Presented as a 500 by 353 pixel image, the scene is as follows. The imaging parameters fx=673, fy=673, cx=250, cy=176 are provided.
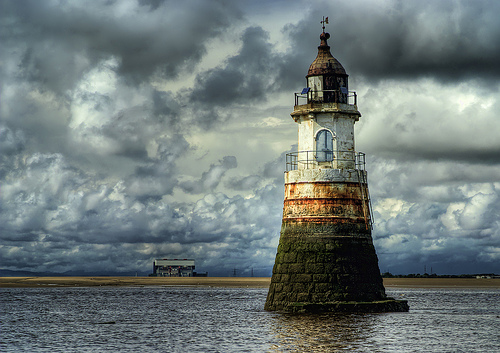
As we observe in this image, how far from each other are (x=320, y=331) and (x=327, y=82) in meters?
15.9

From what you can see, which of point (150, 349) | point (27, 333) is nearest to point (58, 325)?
point (27, 333)

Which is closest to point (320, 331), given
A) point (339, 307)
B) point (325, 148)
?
point (339, 307)

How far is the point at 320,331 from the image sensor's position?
35219 millimetres

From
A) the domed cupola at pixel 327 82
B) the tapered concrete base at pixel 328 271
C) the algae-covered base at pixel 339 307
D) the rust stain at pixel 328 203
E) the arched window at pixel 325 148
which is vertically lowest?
the algae-covered base at pixel 339 307

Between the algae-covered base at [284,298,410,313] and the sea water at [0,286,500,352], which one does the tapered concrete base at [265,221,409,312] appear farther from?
the sea water at [0,286,500,352]

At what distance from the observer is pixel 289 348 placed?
31.3m

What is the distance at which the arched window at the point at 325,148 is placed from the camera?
42094 mm

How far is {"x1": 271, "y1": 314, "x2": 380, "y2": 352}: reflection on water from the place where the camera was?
Answer: 3175 cm

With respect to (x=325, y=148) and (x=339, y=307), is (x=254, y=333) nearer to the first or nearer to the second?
(x=339, y=307)

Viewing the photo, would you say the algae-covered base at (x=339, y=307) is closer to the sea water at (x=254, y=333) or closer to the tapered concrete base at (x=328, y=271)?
the tapered concrete base at (x=328, y=271)

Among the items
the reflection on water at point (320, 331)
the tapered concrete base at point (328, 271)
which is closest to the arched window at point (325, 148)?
the tapered concrete base at point (328, 271)

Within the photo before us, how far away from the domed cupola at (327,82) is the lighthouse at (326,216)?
0.06 metres

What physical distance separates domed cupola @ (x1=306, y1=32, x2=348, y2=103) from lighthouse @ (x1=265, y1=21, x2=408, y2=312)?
63 mm

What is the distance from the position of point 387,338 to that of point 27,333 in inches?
853
